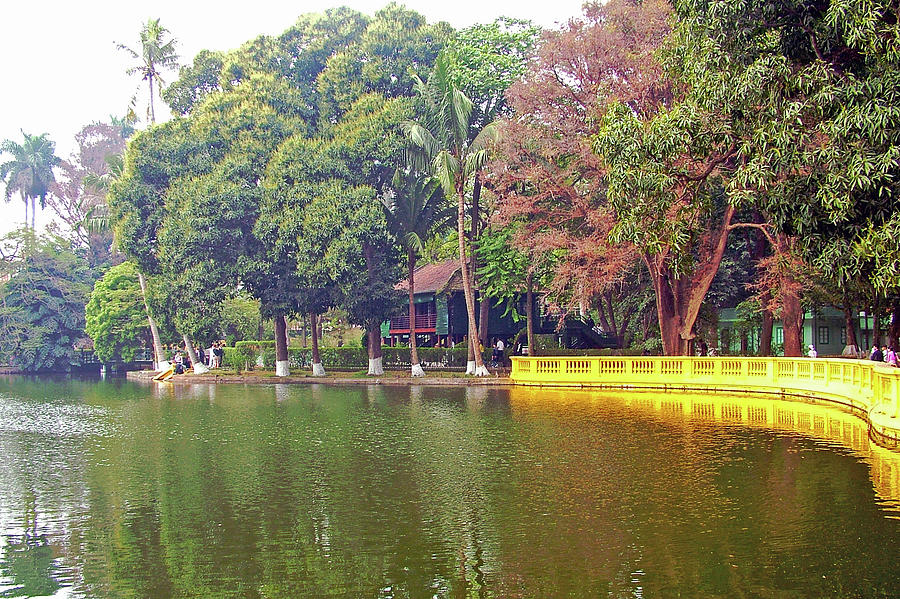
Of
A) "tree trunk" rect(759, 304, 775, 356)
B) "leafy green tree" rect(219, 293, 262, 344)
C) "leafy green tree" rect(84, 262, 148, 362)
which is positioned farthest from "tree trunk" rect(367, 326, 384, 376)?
"leafy green tree" rect(84, 262, 148, 362)

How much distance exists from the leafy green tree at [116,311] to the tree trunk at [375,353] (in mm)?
20439

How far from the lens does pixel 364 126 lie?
4391 cm

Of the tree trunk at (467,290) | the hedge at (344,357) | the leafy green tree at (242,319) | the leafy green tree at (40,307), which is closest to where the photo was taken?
the tree trunk at (467,290)

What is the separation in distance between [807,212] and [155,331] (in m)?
45.7

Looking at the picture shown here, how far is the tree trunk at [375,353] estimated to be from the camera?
4732cm

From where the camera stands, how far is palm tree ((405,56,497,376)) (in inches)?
1610

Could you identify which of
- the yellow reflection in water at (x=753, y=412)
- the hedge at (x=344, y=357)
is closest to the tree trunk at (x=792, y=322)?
the yellow reflection in water at (x=753, y=412)

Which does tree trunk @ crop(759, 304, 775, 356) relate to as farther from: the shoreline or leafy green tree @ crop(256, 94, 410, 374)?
leafy green tree @ crop(256, 94, 410, 374)

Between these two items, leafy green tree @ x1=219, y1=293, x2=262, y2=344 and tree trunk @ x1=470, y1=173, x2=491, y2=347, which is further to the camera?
leafy green tree @ x1=219, y1=293, x2=262, y2=344

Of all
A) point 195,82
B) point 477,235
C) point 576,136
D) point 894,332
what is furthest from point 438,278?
point 894,332

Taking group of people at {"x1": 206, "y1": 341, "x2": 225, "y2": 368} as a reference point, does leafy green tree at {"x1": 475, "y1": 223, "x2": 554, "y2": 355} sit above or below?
above

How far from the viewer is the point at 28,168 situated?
86312 mm

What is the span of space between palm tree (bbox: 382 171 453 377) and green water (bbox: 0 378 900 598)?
72.8 ft

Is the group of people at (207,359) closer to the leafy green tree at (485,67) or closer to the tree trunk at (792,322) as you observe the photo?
the leafy green tree at (485,67)
